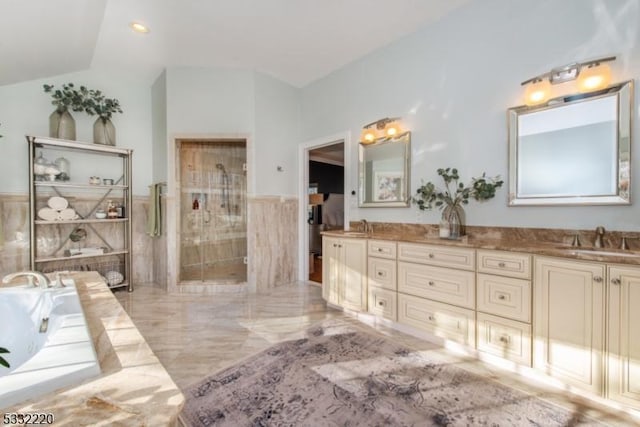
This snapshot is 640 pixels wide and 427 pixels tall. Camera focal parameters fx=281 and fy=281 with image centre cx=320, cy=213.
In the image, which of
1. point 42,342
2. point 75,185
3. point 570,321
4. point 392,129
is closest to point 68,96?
point 75,185

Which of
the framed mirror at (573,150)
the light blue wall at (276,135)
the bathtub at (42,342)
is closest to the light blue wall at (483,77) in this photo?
the framed mirror at (573,150)

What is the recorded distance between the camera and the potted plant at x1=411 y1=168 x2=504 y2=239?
2.43 meters

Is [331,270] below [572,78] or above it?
below

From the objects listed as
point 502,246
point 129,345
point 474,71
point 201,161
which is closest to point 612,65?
point 474,71

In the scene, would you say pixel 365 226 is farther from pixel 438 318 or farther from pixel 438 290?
pixel 438 318

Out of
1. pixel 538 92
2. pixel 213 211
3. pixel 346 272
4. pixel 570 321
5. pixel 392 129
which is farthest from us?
pixel 213 211

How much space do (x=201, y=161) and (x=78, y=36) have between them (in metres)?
1.81

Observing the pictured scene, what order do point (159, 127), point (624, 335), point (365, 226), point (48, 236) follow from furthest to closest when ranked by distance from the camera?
point (159, 127), point (48, 236), point (365, 226), point (624, 335)

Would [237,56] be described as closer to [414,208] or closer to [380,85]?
[380,85]

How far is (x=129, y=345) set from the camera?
135cm

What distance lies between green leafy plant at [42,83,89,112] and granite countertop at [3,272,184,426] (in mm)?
3426

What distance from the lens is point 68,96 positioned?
346 centimetres

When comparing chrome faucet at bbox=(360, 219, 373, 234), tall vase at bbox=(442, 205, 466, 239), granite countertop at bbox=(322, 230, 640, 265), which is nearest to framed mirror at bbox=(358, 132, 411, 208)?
chrome faucet at bbox=(360, 219, 373, 234)

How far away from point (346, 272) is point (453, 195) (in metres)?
1.31
